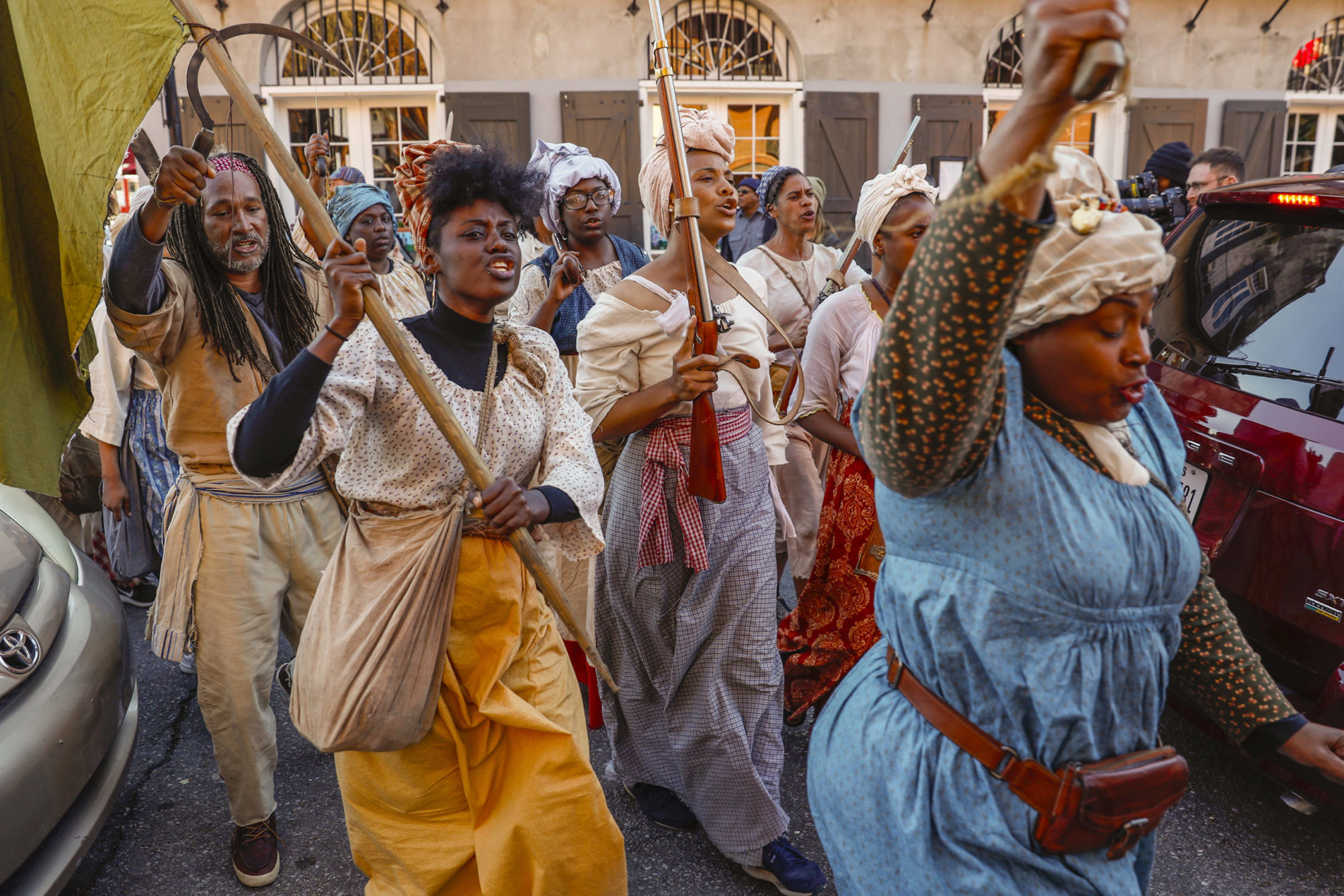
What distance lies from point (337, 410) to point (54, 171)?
666 millimetres

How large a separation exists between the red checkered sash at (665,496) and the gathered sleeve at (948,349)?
Result: 156 centimetres

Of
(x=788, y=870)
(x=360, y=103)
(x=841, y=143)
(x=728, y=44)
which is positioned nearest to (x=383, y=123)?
(x=360, y=103)

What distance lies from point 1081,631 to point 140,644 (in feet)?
14.2

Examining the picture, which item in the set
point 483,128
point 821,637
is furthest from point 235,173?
point 483,128

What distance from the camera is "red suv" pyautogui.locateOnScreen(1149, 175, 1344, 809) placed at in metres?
2.58

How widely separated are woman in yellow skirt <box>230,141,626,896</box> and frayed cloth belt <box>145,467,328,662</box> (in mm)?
873

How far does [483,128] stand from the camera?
33.9ft

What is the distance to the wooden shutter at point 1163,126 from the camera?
37.9 ft

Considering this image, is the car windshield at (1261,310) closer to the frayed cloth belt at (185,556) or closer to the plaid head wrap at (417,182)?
the plaid head wrap at (417,182)

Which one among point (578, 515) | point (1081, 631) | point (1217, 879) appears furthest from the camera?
point (1217, 879)

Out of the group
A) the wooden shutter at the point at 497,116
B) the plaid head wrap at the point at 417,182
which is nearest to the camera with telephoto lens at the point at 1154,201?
the plaid head wrap at the point at 417,182

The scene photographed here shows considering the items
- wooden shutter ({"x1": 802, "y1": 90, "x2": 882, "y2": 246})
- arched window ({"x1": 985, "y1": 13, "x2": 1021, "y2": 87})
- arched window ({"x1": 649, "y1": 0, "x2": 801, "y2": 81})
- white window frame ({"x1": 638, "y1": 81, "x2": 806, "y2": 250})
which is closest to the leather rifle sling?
white window frame ({"x1": 638, "y1": 81, "x2": 806, "y2": 250})

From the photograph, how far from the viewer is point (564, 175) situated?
14.4 feet

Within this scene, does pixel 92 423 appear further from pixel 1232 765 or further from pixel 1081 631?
pixel 1232 765
